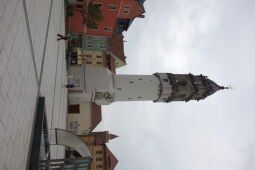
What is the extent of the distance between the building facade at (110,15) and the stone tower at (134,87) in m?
9.36

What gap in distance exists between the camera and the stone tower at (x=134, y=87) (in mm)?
32281

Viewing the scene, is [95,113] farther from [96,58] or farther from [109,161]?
[96,58]

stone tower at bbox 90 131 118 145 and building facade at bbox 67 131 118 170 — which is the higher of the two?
stone tower at bbox 90 131 118 145

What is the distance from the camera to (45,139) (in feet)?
44.8

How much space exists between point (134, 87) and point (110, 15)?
11430mm

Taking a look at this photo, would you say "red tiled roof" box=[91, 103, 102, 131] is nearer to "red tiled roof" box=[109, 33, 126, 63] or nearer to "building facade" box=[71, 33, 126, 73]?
"building facade" box=[71, 33, 126, 73]

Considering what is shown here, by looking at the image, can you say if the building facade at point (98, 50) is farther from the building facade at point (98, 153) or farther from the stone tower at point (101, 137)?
the building facade at point (98, 153)

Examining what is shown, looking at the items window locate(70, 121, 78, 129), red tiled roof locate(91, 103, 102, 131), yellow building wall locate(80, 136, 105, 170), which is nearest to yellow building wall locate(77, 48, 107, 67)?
yellow building wall locate(80, 136, 105, 170)

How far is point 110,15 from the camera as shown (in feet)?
126

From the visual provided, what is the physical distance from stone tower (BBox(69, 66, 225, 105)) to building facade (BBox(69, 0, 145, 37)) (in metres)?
9.36

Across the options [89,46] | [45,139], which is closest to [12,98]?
[45,139]

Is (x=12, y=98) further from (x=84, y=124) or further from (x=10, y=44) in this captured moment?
(x=84, y=124)

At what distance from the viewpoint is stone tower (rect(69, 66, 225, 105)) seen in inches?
1271

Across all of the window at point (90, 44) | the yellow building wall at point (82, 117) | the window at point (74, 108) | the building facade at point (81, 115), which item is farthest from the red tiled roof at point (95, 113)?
the window at point (90, 44)
